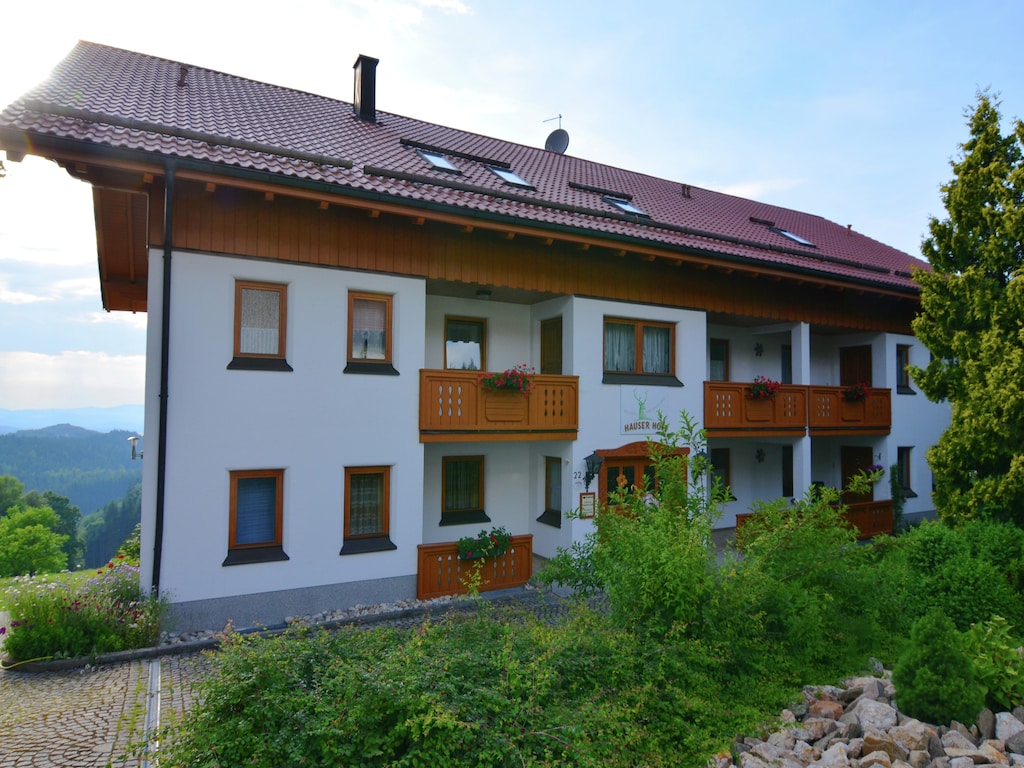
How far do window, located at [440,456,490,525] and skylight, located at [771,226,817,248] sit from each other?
11.9 m

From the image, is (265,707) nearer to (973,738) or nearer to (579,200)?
(973,738)

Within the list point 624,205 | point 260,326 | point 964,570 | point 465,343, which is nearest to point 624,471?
point 465,343

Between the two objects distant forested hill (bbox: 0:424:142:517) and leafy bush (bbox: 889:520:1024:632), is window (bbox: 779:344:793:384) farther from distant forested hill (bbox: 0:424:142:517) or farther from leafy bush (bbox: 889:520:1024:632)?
distant forested hill (bbox: 0:424:142:517)

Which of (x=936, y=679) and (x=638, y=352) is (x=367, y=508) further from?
(x=936, y=679)

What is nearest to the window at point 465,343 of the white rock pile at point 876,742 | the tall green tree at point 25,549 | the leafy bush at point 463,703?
the leafy bush at point 463,703

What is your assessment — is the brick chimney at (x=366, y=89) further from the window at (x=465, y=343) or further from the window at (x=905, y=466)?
the window at (x=905, y=466)

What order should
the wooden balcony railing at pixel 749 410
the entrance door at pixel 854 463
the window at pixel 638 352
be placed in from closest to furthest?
the window at pixel 638 352, the wooden balcony railing at pixel 749 410, the entrance door at pixel 854 463

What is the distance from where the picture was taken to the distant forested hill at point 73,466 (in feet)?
478

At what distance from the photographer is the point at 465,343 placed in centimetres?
1314

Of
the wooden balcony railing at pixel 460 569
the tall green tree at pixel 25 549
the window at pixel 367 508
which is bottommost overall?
the tall green tree at pixel 25 549

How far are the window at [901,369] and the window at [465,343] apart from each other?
12.6 metres

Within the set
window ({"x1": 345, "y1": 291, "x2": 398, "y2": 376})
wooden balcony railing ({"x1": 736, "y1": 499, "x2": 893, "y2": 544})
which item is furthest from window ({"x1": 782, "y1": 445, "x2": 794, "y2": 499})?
window ({"x1": 345, "y1": 291, "x2": 398, "y2": 376})

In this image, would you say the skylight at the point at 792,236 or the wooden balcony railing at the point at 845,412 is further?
the skylight at the point at 792,236

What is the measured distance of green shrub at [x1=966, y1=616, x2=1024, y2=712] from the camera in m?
5.74
